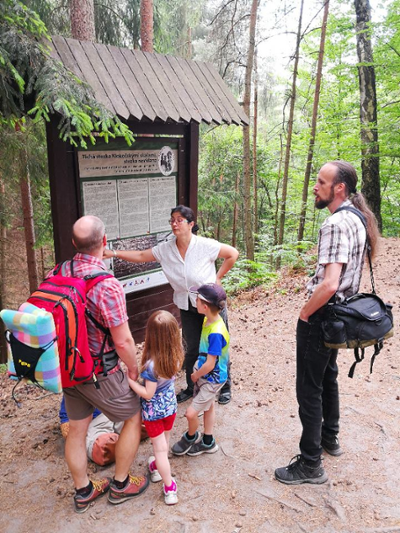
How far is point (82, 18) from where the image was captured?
6191 mm

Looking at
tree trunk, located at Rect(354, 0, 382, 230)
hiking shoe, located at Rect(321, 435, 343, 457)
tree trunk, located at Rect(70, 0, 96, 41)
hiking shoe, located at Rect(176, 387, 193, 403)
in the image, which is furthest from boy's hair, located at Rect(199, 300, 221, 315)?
tree trunk, located at Rect(354, 0, 382, 230)

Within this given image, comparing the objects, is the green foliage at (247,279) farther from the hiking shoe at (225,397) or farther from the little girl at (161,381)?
the little girl at (161,381)

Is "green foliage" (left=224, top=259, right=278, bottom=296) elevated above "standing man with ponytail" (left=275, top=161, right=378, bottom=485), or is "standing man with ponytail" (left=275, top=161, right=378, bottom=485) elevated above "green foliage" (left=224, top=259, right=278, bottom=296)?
"standing man with ponytail" (left=275, top=161, right=378, bottom=485)

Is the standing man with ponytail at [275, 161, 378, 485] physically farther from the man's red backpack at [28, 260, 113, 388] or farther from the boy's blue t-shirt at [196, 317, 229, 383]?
the man's red backpack at [28, 260, 113, 388]

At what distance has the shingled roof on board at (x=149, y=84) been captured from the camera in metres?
3.62

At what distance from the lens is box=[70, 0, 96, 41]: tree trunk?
616 centimetres

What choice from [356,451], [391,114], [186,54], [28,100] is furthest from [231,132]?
[356,451]

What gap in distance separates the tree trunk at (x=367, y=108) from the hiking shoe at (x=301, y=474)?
28.9ft

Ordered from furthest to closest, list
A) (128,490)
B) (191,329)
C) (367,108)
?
(367,108)
(191,329)
(128,490)

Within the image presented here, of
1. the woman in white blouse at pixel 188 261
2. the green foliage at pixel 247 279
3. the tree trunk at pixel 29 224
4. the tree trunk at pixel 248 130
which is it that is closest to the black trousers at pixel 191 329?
the woman in white blouse at pixel 188 261

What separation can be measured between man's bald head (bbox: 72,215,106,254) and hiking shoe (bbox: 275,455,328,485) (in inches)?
86.8

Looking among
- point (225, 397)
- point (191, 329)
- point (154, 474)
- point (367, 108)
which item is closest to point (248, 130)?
point (367, 108)

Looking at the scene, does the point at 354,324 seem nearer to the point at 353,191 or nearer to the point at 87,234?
the point at 353,191

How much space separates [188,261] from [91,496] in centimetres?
198
